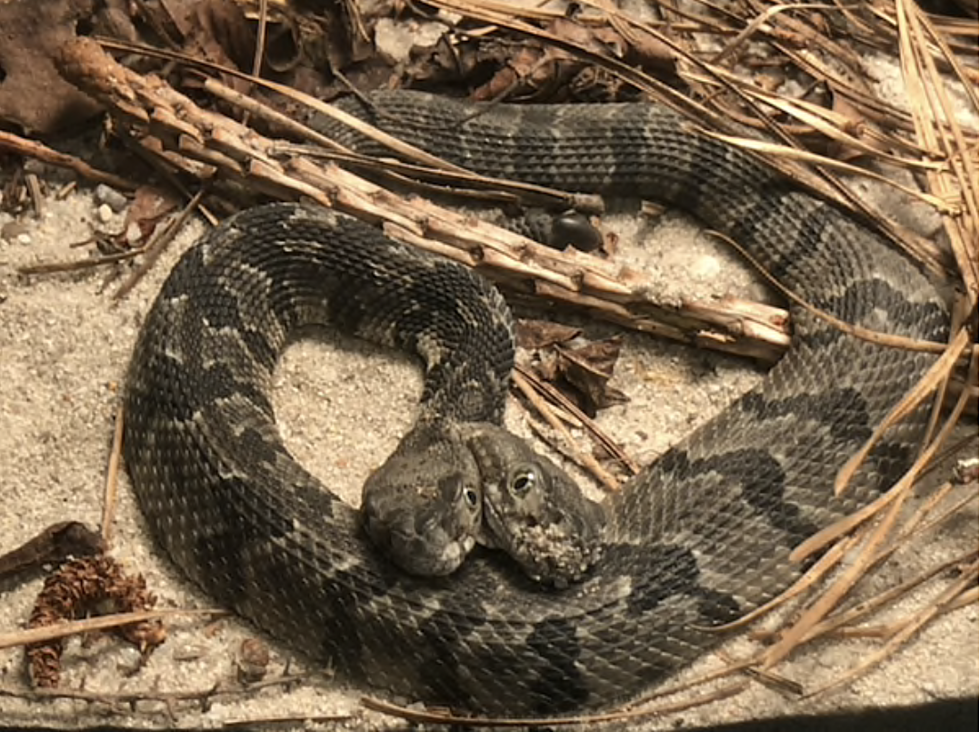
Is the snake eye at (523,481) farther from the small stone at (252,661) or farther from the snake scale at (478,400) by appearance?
the small stone at (252,661)

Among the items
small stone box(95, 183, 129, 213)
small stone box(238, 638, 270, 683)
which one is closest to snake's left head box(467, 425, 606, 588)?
small stone box(238, 638, 270, 683)

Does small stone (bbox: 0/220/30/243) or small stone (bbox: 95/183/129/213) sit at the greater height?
small stone (bbox: 95/183/129/213)

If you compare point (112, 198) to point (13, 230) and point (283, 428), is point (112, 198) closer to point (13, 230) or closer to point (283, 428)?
point (13, 230)

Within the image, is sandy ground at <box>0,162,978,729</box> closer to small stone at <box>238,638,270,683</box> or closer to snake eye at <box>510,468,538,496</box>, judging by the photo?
small stone at <box>238,638,270,683</box>

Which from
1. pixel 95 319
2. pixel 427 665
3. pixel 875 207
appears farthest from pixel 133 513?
pixel 875 207

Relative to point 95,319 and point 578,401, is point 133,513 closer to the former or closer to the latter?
point 95,319

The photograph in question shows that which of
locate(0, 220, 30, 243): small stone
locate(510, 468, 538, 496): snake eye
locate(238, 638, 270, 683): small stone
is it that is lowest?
locate(238, 638, 270, 683): small stone
